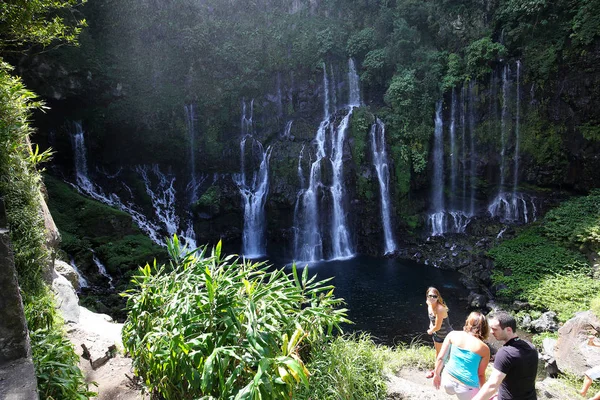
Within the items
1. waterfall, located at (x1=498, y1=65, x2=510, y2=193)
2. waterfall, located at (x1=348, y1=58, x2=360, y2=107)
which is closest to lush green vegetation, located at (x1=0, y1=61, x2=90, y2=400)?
waterfall, located at (x1=348, y1=58, x2=360, y2=107)

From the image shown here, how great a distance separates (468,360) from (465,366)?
72 millimetres

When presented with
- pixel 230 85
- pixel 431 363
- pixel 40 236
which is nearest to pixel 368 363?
pixel 431 363

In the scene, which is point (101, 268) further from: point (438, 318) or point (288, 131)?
point (288, 131)

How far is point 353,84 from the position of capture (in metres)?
20.7

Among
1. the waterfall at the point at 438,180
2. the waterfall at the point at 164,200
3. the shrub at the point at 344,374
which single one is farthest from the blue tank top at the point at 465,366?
the waterfall at the point at 438,180

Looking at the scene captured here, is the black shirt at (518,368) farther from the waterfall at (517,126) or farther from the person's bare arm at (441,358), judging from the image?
the waterfall at (517,126)

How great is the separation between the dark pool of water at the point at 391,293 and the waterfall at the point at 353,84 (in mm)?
9186

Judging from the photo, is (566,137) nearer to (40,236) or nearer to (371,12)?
(371,12)

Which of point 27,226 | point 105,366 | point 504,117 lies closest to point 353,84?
point 504,117

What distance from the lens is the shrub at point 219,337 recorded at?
272 centimetres

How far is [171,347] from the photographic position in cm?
290

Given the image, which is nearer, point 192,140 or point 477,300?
point 477,300

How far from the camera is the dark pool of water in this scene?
1079 cm

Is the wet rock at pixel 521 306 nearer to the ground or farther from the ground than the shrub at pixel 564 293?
nearer to the ground
